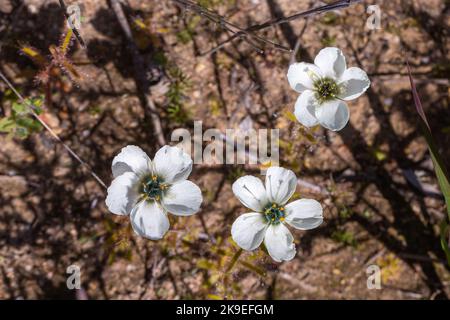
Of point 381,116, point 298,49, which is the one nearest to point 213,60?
point 298,49

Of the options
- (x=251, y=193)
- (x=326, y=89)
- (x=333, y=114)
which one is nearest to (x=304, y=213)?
(x=251, y=193)

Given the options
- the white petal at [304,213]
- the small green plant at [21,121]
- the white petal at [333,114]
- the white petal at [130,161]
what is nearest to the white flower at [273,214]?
the white petal at [304,213]

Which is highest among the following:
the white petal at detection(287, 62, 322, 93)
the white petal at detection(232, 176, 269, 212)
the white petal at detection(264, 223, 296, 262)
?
the white petal at detection(287, 62, 322, 93)

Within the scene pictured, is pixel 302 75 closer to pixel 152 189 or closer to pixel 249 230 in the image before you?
pixel 249 230

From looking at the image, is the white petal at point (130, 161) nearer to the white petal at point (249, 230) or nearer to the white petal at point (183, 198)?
the white petal at point (183, 198)

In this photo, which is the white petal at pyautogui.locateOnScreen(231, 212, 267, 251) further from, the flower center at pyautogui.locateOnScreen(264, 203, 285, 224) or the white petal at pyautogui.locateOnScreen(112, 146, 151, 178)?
the white petal at pyautogui.locateOnScreen(112, 146, 151, 178)

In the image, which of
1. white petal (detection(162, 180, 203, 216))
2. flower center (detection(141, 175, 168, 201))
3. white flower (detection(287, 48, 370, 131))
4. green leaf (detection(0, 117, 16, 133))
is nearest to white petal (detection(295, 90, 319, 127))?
white flower (detection(287, 48, 370, 131))
